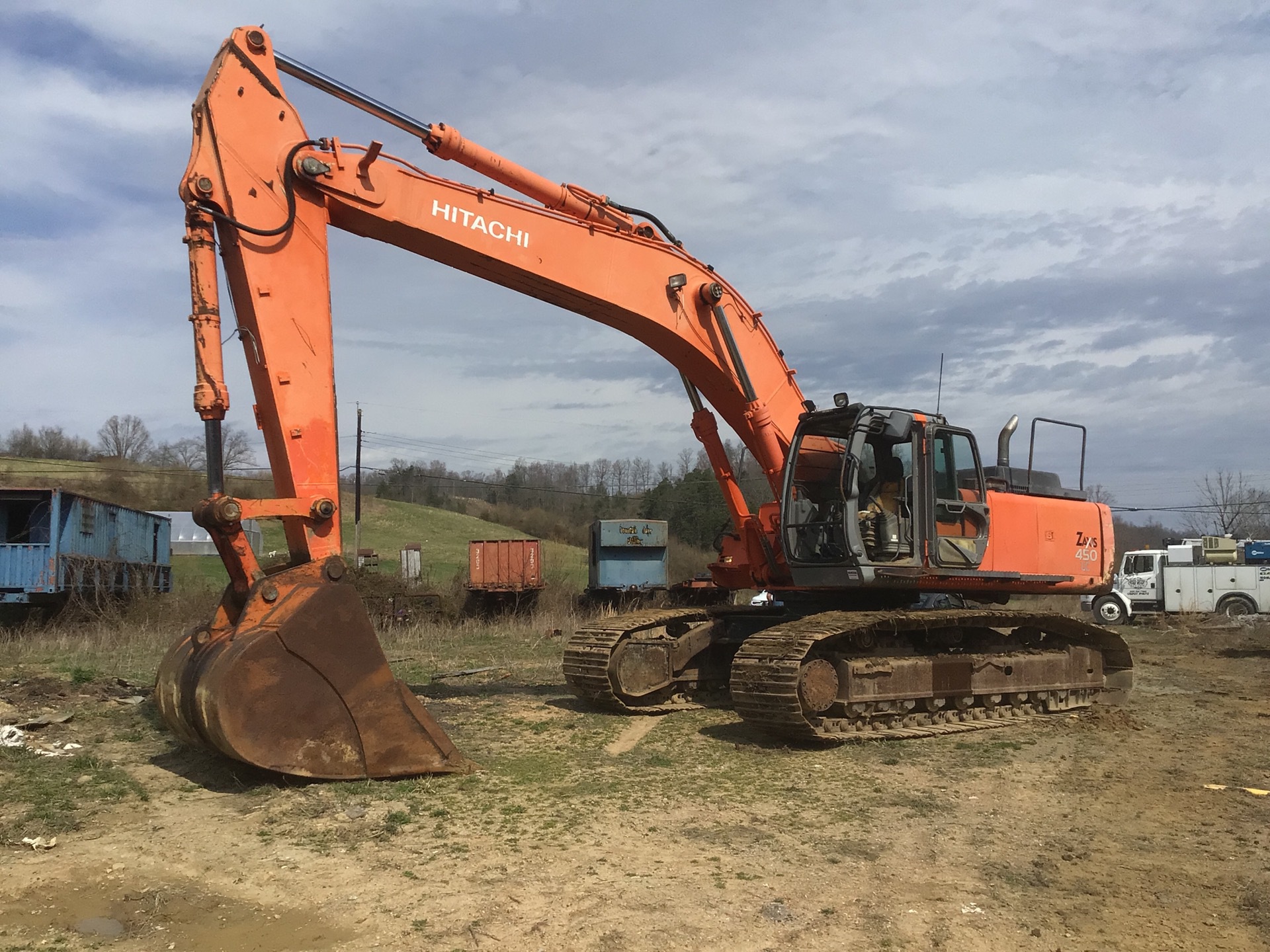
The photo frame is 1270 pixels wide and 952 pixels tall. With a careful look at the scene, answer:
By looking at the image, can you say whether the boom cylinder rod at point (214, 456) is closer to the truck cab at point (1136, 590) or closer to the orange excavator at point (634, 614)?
the orange excavator at point (634, 614)

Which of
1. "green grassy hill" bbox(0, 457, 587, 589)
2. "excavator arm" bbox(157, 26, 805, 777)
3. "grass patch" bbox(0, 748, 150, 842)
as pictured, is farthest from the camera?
"green grassy hill" bbox(0, 457, 587, 589)

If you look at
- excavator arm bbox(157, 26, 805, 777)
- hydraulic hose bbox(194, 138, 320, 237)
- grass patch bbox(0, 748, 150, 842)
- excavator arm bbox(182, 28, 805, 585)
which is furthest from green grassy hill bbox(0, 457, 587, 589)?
hydraulic hose bbox(194, 138, 320, 237)

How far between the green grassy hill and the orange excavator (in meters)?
37.5

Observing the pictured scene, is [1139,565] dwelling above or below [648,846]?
above

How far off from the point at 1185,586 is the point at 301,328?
28.3 m

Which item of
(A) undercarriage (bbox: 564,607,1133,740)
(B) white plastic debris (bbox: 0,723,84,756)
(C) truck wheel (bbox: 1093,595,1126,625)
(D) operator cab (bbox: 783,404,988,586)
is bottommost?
(C) truck wheel (bbox: 1093,595,1126,625)

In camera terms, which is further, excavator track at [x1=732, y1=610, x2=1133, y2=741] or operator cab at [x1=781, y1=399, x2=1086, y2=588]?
operator cab at [x1=781, y1=399, x2=1086, y2=588]

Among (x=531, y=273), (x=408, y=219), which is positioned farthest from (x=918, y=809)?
(x=408, y=219)

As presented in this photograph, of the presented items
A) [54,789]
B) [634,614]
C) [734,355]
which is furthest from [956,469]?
[54,789]

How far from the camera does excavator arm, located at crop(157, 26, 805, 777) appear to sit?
19.6 ft

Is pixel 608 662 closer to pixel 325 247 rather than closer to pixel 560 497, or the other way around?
pixel 325 247

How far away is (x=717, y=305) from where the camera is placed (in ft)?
30.7

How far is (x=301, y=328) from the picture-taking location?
6820 millimetres

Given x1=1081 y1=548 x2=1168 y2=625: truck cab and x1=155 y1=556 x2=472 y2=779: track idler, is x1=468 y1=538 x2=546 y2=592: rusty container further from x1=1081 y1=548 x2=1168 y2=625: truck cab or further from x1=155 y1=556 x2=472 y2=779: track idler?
x1=155 y1=556 x2=472 y2=779: track idler
